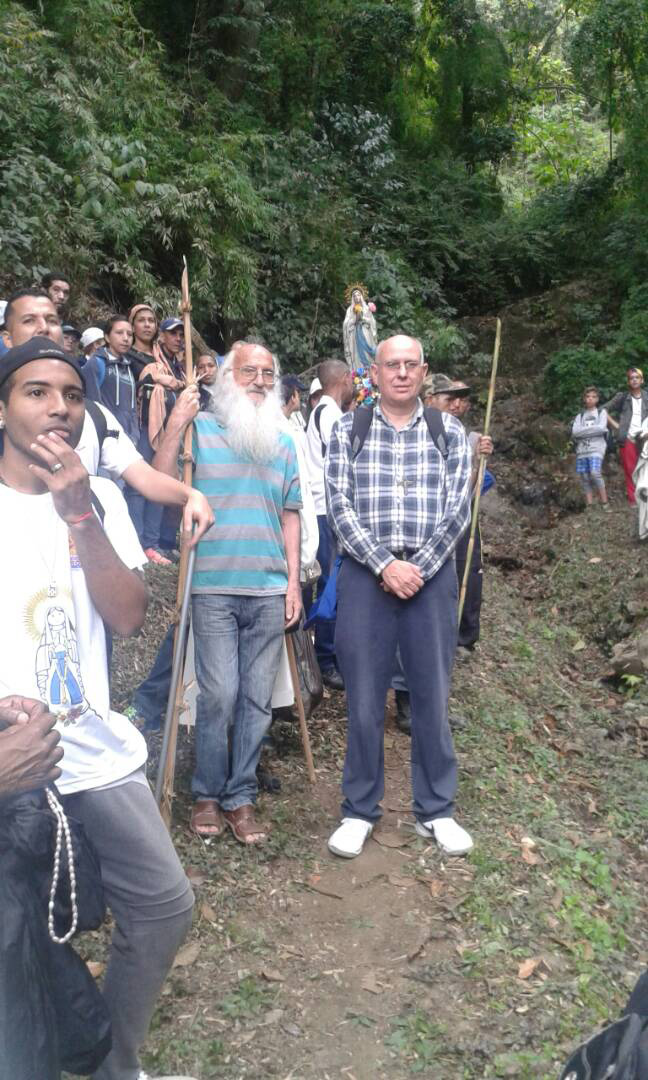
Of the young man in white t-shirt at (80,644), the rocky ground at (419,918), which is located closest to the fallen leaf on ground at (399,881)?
the rocky ground at (419,918)

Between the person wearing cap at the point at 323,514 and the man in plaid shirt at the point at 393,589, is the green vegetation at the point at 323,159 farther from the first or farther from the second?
the man in plaid shirt at the point at 393,589

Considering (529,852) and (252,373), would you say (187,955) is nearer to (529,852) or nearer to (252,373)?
(529,852)

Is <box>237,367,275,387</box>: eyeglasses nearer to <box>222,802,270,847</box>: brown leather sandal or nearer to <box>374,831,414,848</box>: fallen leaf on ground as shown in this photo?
<box>222,802,270,847</box>: brown leather sandal

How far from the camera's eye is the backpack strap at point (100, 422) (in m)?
3.21

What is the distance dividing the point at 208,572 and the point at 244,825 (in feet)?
4.04

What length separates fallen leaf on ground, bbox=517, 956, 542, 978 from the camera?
4027 millimetres

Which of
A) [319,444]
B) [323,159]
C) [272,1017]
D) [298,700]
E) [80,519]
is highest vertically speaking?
[323,159]

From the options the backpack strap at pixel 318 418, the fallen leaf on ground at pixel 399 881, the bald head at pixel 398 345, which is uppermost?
the bald head at pixel 398 345

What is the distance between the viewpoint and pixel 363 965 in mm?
4059

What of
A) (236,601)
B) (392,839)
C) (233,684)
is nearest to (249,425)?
(236,601)

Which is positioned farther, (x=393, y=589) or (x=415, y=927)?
(x=393, y=589)

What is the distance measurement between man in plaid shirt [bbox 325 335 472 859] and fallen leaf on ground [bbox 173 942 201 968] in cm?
87

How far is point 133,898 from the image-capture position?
2.63m

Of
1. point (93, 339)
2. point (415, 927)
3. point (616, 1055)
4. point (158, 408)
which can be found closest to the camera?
point (616, 1055)
